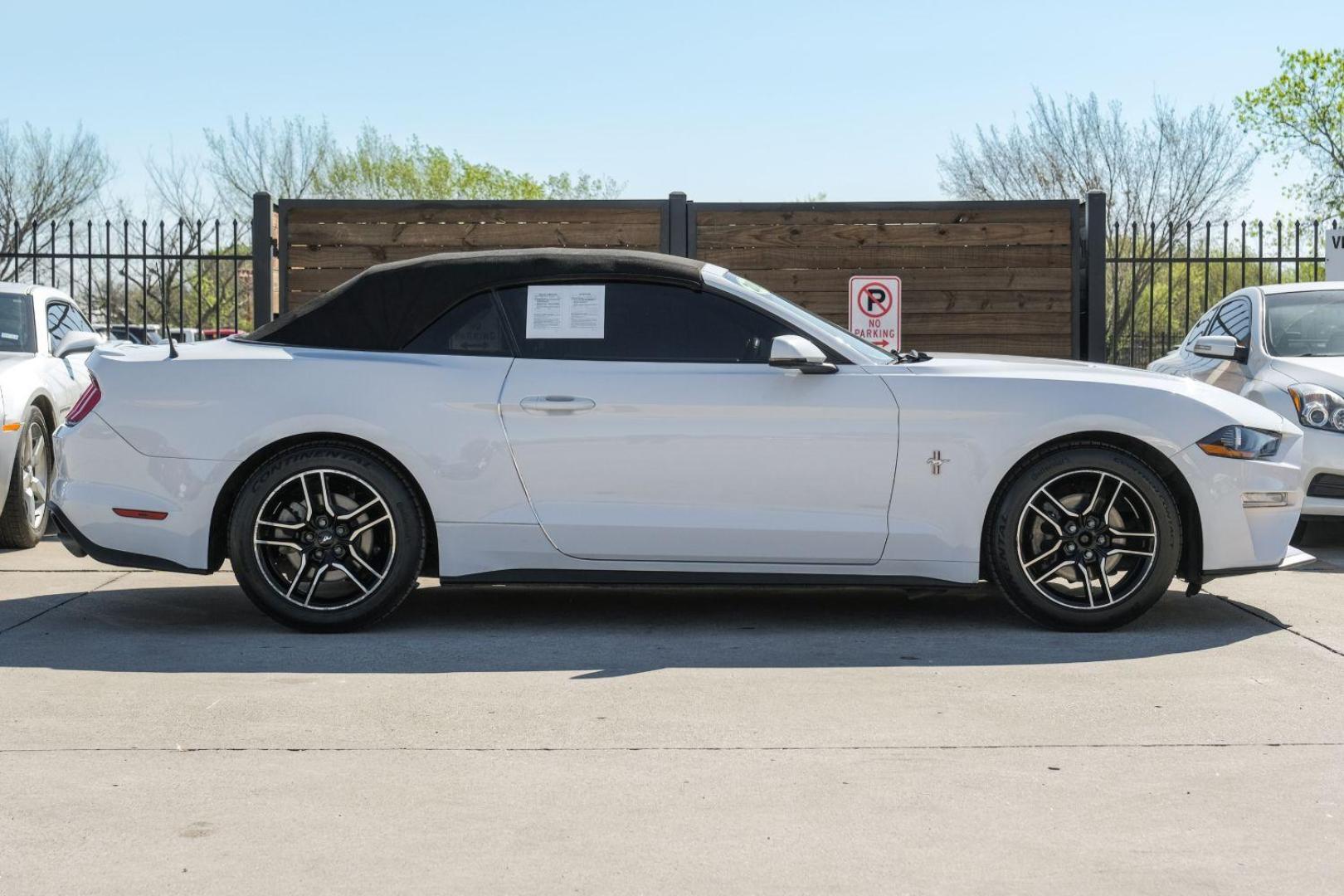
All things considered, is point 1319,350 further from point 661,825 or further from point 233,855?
point 233,855

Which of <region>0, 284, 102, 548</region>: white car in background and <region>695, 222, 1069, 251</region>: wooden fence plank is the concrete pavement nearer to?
<region>0, 284, 102, 548</region>: white car in background

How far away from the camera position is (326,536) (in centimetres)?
610

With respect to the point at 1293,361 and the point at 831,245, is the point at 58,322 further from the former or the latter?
the point at 1293,361

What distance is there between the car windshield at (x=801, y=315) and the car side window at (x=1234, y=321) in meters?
3.96

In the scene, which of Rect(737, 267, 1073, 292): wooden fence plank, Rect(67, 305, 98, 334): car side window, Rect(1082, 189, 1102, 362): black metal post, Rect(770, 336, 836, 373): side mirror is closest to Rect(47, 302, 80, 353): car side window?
Rect(67, 305, 98, 334): car side window

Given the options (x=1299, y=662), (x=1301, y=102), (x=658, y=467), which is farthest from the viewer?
(x=1301, y=102)

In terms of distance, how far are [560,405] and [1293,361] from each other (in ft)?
16.4

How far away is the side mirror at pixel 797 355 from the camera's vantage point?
19.5 feet

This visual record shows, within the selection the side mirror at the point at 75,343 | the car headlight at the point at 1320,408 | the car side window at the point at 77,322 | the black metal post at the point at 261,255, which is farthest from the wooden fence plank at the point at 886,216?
→ the side mirror at the point at 75,343

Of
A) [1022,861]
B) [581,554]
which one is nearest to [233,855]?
[1022,861]

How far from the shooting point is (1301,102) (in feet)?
106

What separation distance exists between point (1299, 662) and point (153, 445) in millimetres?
4348

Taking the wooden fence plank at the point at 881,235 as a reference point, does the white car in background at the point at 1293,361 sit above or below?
below

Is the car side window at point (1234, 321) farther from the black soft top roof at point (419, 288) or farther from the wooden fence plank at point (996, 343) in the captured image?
the black soft top roof at point (419, 288)
